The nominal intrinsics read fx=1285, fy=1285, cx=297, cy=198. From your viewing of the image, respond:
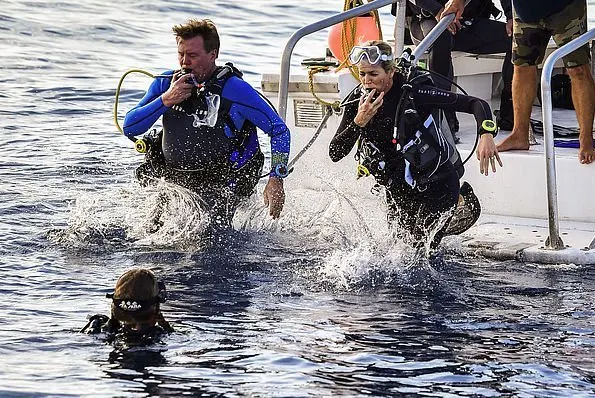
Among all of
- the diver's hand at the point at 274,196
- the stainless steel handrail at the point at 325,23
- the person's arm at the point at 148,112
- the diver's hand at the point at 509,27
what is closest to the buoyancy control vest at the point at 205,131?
the person's arm at the point at 148,112

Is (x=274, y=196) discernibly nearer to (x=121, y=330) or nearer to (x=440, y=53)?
(x=121, y=330)

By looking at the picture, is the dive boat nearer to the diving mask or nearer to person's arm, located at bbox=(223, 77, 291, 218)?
person's arm, located at bbox=(223, 77, 291, 218)

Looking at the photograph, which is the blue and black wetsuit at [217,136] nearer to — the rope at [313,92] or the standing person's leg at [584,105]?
the rope at [313,92]

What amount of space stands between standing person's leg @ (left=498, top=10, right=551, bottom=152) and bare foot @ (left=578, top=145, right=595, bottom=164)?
465 mm

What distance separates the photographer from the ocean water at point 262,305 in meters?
5.51

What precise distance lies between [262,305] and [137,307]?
1.05 meters

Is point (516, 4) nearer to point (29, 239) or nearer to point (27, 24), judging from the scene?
point (29, 239)

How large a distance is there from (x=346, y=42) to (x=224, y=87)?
161 cm

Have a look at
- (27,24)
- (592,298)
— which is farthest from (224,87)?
(27,24)

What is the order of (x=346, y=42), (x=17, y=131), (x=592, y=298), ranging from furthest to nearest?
1. (x=17, y=131)
2. (x=346, y=42)
3. (x=592, y=298)

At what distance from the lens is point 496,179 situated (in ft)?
27.3

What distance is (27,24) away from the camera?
1908cm

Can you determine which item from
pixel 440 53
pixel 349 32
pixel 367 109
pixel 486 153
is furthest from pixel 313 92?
pixel 486 153

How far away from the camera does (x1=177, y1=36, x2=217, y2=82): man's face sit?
25.0 ft
